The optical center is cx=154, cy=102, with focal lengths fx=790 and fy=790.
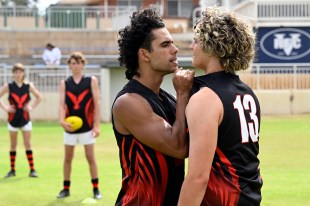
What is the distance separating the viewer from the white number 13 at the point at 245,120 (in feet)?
16.4

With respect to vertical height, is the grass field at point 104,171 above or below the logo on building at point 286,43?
below

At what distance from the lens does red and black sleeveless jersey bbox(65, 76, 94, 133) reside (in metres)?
12.8

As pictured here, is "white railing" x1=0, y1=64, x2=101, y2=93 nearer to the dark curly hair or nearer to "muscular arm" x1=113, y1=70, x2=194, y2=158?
the dark curly hair

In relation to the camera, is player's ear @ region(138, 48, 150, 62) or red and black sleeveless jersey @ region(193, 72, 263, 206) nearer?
red and black sleeveless jersey @ region(193, 72, 263, 206)

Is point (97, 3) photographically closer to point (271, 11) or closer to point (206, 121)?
point (271, 11)

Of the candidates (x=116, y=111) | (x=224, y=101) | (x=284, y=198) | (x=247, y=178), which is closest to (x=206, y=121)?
(x=224, y=101)

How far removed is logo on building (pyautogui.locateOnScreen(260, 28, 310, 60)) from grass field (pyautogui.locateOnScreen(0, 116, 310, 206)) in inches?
452

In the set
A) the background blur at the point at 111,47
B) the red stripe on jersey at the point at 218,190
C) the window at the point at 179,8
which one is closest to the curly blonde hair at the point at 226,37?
the red stripe on jersey at the point at 218,190

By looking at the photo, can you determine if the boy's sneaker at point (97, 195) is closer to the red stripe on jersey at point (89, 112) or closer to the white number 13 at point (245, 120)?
the red stripe on jersey at point (89, 112)

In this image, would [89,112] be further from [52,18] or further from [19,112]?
[52,18]

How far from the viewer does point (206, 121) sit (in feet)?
15.6

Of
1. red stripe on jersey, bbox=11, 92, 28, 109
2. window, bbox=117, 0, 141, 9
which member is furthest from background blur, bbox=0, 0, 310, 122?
red stripe on jersey, bbox=11, 92, 28, 109

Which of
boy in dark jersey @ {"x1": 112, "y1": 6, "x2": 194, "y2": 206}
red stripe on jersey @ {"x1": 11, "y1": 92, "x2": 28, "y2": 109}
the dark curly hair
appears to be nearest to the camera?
boy in dark jersey @ {"x1": 112, "y1": 6, "x2": 194, "y2": 206}

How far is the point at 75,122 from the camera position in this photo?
12.5 metres
